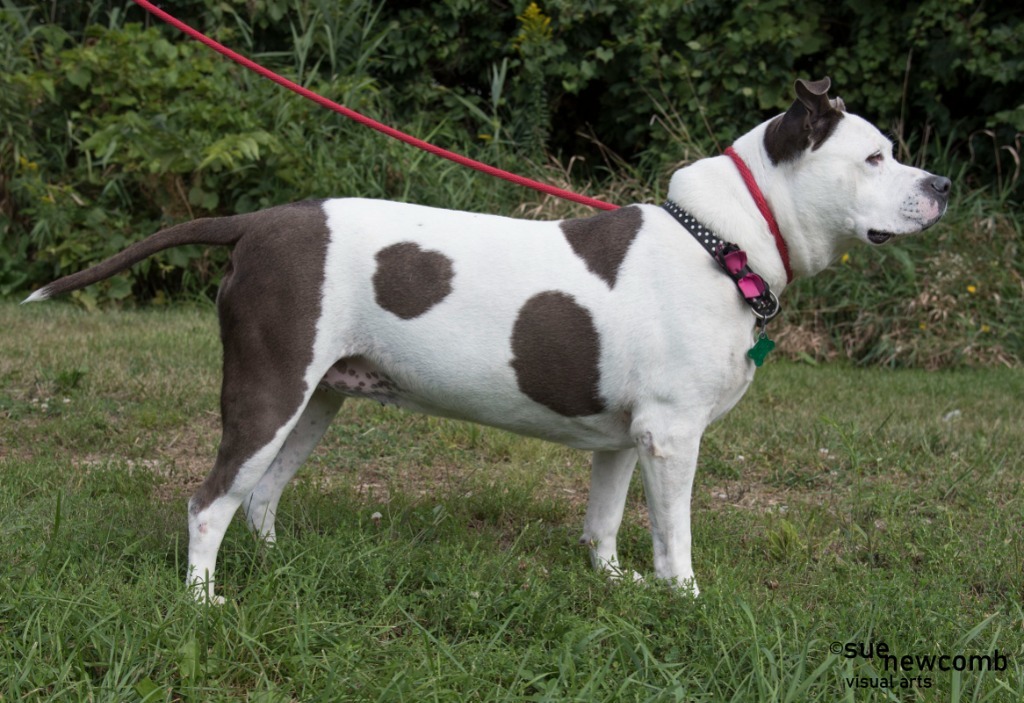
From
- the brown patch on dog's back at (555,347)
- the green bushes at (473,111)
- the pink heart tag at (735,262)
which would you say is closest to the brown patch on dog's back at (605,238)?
the brown patch on dog's back at (555,347)

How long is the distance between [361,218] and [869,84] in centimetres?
635

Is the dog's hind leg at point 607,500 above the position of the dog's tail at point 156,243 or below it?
below

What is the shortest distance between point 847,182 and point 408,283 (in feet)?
4.46

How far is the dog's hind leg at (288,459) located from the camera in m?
3.64

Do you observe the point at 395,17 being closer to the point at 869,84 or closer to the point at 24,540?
the point at 869,84

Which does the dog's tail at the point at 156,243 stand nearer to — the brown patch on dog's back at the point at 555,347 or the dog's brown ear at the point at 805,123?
the brown patch on dog's back at the point at 555,347

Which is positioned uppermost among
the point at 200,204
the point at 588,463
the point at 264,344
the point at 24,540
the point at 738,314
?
the point at 738,314

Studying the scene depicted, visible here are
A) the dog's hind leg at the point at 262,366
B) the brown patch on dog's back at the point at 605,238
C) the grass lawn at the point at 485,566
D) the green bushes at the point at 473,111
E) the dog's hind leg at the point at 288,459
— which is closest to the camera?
the grass lawn at the point at 485,566

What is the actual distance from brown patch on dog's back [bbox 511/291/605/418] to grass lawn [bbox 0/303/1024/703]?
60cm

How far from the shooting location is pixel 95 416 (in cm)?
498

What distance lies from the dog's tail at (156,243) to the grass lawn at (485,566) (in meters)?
0.77

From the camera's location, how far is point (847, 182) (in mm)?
3305

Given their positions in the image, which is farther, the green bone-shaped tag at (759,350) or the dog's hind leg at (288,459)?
the dog's hind leg at (288,459)

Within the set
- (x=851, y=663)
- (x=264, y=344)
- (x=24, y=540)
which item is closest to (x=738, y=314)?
(x=851, y=663)
